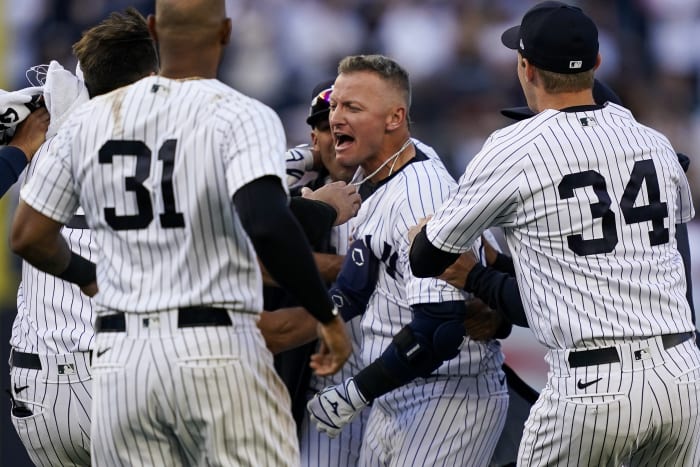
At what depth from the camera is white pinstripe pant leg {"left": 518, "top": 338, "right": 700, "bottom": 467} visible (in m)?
4.03

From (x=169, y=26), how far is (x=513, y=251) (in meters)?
1.45

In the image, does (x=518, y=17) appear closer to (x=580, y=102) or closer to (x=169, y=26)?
(x=580, y=102)

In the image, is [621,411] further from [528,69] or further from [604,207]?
[528,69]

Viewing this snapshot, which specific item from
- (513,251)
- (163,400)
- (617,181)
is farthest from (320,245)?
(163,400)

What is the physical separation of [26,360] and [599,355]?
2248 millimetres

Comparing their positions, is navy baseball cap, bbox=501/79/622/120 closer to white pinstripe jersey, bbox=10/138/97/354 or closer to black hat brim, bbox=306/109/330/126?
black hat brim, bbox=306/109/330/126

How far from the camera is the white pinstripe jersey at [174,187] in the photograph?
349cm

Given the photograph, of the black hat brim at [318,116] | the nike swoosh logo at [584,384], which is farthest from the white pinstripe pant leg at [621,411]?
the black hat brim at [318,116]

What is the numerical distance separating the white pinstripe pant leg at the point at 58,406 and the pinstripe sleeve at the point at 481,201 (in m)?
1.54

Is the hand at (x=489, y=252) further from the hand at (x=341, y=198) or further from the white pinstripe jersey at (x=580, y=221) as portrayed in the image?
the white pinstripe jersey at (x=580, y=221)

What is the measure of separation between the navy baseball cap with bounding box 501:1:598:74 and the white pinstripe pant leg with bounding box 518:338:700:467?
101 centimetres

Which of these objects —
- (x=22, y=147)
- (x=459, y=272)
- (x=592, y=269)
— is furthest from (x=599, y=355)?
(x=22, y=147)

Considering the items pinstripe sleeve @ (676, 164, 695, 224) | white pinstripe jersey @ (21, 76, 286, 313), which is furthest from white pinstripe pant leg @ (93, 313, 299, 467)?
pinstripe sleeve @ (676, 164, 695, 224)

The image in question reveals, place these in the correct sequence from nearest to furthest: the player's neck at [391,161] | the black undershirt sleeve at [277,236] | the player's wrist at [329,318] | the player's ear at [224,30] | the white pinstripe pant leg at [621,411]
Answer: the black undershirt sleeve at [277,236] → the player's wrist at [329,318] → the player's ear at [224,30] → the white pinstripe pant leg at [621,411] → the player's neck at [391,161]
